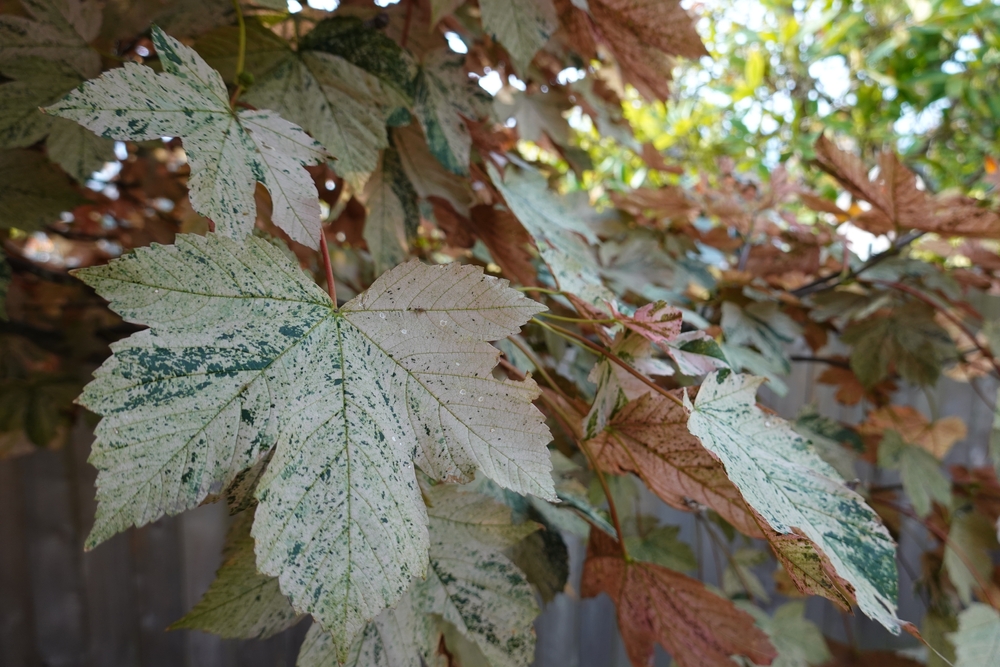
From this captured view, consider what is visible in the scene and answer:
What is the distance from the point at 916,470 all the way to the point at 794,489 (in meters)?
0.67

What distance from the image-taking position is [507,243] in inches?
25.0

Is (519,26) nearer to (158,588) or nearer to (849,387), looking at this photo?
(849,387)

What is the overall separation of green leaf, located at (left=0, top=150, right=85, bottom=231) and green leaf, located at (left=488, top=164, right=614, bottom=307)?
0.45 metres

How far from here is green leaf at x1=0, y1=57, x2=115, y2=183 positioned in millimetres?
501

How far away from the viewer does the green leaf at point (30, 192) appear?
0.58 meters

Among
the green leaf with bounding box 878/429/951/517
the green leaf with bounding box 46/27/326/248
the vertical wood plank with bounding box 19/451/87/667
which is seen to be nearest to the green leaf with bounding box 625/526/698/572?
the green leaf with bounding box 878/429/951/517

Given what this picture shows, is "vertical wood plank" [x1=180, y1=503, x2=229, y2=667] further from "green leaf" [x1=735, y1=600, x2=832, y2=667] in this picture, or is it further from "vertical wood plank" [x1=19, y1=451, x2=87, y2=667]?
"green leaf" [x1=735, y1=600, x2=832, y2=667]

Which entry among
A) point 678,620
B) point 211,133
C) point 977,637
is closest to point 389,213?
point 211,133

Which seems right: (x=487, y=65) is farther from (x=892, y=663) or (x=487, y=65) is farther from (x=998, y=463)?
(x=892, y=663)

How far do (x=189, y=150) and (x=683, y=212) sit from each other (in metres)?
0.85

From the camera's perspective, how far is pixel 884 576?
1.33ft

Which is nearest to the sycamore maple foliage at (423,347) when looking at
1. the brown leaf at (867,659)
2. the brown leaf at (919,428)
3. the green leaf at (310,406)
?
the green leaf at (310,406)

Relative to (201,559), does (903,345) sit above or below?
above

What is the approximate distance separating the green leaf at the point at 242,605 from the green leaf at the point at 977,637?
75 cm
